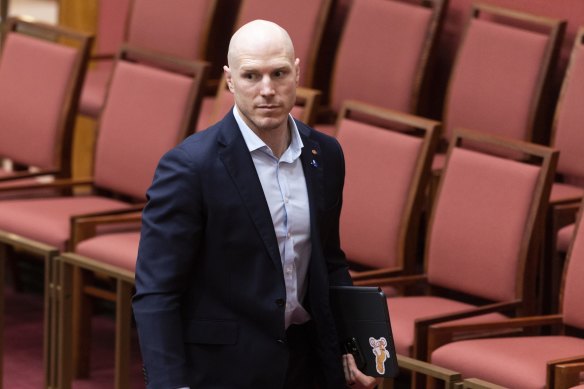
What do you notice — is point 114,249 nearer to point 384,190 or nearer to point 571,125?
point 384,190

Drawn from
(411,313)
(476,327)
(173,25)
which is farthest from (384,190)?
(173,25)

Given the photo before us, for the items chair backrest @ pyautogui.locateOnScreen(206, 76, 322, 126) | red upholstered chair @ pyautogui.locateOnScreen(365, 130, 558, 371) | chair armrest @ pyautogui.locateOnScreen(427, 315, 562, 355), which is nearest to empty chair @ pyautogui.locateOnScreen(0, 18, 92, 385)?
chair backrest @ pyautogui.locateOnScreen(206, 76, 322, 126)

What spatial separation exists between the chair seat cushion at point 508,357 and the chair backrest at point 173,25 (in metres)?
1.65

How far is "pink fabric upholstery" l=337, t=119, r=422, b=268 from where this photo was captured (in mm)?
2646

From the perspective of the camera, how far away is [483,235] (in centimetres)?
253

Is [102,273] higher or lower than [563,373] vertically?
lower

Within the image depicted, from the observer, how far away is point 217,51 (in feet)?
12.9

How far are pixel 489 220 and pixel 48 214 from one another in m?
1.04

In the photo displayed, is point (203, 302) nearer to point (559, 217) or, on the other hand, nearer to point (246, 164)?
point (246, 164)

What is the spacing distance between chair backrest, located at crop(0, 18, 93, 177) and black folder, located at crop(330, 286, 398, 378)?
1.77 meters

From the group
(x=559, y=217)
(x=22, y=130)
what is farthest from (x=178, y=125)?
(x=559, y=217)

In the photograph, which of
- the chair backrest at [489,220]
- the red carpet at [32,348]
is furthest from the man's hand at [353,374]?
the red carpet at [32,348]

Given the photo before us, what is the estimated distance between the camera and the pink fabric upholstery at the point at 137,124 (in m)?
3.03

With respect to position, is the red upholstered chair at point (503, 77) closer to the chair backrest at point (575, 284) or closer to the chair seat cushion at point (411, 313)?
the chair seat cushion at point (411, 313)
